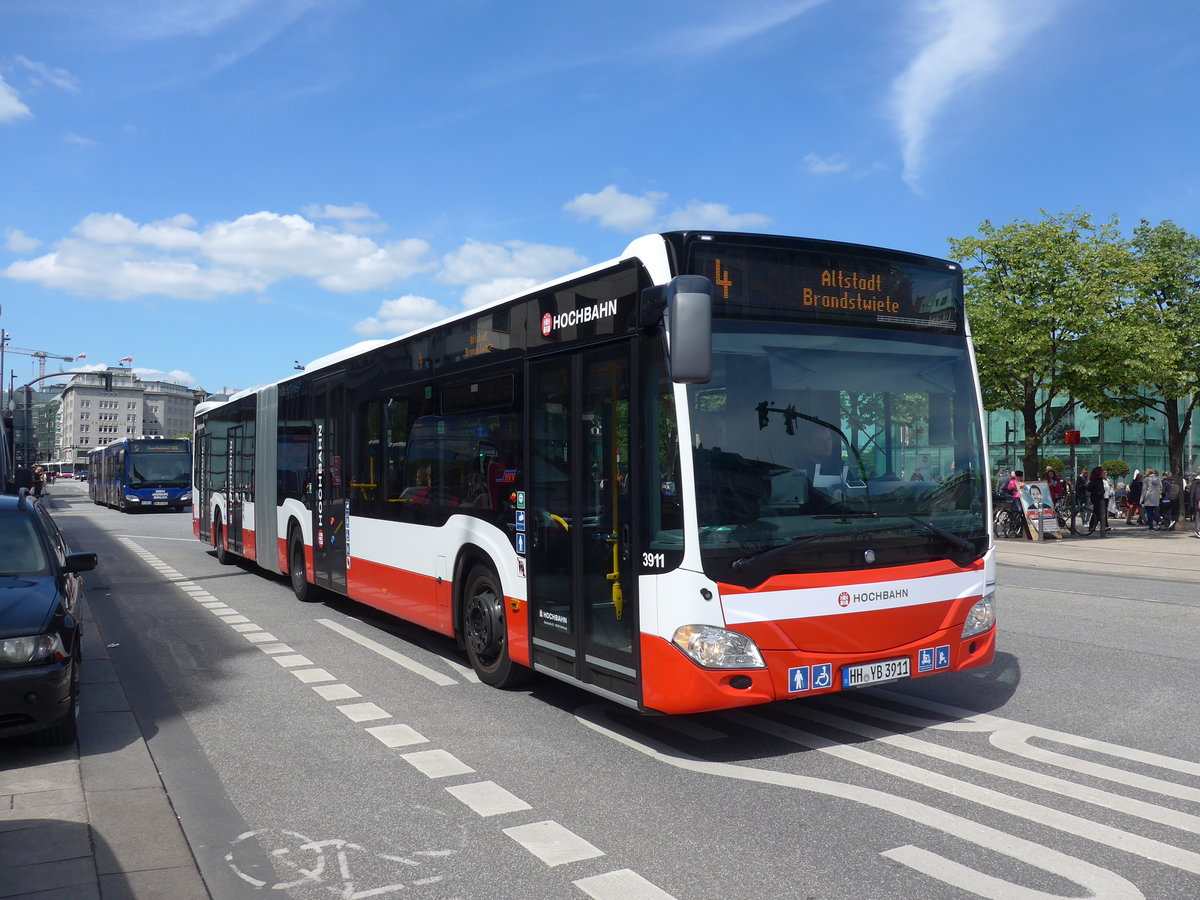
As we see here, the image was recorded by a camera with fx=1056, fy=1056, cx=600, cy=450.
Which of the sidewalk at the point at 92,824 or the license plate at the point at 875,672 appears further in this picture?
the license plate at the point at 875,672

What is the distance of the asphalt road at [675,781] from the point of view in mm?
4234

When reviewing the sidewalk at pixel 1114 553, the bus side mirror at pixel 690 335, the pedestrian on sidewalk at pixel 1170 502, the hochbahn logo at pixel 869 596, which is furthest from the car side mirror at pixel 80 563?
the pedestrian on sidewalk at pixel 1170 502

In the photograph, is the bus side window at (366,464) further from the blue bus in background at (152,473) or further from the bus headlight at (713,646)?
the blue bus in background at (152,473)

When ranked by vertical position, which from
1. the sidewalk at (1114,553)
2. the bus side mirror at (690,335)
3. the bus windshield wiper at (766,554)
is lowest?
the sidewalk at (1114,553)

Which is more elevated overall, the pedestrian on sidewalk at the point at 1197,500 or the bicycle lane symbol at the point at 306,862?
the pedestrian on sidewalk at the point at 1197,500

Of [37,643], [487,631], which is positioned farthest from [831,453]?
[37,643]

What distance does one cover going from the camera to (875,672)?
592 centimetres

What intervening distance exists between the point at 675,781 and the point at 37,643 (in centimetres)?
367

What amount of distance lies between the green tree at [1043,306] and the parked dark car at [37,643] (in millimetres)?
21030

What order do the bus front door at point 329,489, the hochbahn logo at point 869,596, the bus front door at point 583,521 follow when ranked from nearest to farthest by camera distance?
1. the hochbahn logo at point 869,596
2. the bus front door at point 583,521
3. the bus front door at point 329,489

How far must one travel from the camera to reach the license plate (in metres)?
5.85

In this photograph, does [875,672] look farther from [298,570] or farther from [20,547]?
[298,570]

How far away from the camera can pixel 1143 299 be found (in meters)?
27.3

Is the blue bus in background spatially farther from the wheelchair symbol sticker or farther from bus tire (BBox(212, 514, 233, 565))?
the wheelchair symbol sticker
